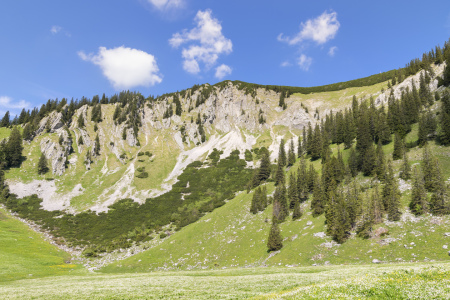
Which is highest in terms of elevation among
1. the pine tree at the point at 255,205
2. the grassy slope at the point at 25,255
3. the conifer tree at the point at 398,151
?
the conifer tree at the point at 398,151

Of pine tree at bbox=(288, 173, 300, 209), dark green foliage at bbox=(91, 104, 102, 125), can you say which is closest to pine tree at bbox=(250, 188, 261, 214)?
pine tree at bbox=(288, 173, 300, 209)

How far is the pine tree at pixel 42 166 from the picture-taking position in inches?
5202

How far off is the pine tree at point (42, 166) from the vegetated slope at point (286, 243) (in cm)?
10337

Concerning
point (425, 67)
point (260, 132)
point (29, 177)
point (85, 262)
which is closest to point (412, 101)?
point (425, 67)

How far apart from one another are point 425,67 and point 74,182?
249231 mm

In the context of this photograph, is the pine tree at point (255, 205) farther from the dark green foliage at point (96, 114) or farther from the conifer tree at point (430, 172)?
the dark green foliage at point (96, 114)

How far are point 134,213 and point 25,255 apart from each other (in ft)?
147

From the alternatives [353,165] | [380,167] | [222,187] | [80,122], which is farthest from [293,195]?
[80,122]

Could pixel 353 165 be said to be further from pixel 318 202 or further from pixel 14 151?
pixel 14 151


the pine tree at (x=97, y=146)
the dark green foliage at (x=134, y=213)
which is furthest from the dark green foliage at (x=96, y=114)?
the dark green foliage at (x=134, y=213)

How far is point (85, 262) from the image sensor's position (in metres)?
70.6

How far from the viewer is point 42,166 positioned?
436 feet

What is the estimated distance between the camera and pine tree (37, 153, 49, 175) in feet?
433

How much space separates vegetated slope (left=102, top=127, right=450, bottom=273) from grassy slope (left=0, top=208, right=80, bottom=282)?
14549 millimetres
